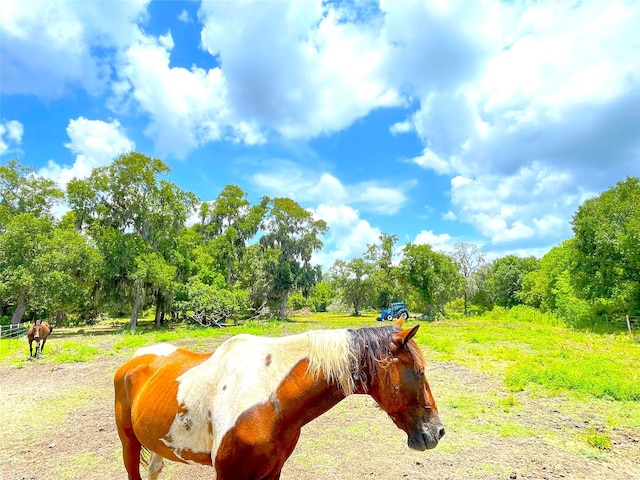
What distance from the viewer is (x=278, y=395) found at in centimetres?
220

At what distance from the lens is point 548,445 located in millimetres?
Result: 5254

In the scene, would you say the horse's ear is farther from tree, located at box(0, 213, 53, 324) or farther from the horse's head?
tree, located at box(0, 213, 53, 324)

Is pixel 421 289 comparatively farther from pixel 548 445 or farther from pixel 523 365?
pixel 548 445

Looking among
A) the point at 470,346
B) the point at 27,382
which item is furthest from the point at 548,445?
the point at 27,382

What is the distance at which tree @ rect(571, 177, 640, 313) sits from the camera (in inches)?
811

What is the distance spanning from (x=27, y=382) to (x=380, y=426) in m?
9.77

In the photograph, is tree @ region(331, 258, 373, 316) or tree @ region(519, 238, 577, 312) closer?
tree @ region(519, 238, 577, 312)

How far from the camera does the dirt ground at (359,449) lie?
4.46 m

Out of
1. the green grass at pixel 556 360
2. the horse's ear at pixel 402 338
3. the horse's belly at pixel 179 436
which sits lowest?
the green grass at pixel 556 360

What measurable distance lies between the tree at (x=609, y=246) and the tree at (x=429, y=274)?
446 inches

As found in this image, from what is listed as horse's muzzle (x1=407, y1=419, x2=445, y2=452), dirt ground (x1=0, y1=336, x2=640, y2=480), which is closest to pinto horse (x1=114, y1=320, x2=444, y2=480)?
horse's muzzle (x1=407, y1=419, x2=445, y2=452)

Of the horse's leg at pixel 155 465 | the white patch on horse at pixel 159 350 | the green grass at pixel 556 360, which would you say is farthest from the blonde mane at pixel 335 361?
the green grass at pixel 556 360

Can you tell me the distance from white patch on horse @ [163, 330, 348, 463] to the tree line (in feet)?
78.3

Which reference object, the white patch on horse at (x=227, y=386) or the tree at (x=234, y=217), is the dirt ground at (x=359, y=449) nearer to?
the white patch on horse at (x=227, y=386)
